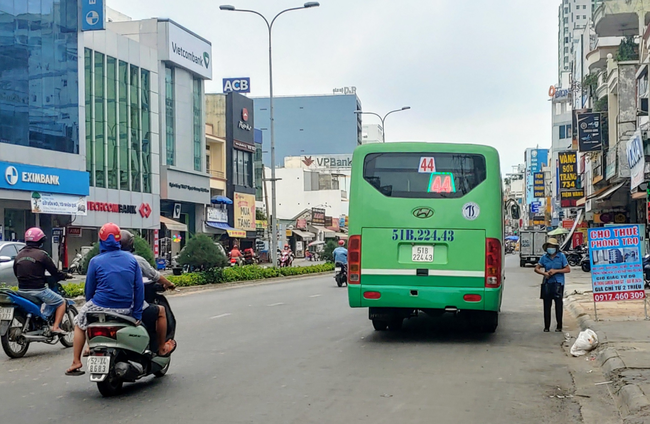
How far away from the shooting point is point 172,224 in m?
53.5

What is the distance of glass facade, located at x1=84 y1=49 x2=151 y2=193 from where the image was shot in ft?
148

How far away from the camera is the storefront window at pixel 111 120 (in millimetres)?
46688

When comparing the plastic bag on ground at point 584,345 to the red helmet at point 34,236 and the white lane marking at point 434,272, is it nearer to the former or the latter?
the white lane marking at point 434,272

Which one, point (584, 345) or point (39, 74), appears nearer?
point (584, 345)

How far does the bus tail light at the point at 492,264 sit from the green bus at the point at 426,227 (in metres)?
0.01

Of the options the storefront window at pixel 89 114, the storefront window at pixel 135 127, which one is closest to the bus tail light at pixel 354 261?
the storefront window at pixel 89 114

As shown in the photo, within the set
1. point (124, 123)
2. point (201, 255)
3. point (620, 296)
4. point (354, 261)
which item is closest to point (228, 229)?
point (124, 123)

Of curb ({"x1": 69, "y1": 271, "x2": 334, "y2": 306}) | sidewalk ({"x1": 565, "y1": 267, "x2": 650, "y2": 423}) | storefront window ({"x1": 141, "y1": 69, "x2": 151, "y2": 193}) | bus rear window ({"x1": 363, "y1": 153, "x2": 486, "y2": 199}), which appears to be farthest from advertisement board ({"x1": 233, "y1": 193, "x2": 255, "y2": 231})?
bus rear window ({"x1": 363, "y1": 153, "x2": 486, "y2": 199})

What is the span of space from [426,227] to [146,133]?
41188mm

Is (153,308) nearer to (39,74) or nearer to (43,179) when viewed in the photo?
(43,179)

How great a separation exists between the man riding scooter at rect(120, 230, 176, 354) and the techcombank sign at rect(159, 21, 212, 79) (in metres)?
47.2

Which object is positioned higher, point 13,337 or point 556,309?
point 13,337

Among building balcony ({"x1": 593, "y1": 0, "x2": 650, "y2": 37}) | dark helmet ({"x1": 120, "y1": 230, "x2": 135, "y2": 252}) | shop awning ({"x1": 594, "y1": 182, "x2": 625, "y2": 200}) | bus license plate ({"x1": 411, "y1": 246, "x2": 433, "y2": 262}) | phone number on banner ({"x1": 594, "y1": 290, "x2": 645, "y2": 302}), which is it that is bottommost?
phone number on banner ({"x1": 594, "y1": 290, "x2": 645, "y2": 302})

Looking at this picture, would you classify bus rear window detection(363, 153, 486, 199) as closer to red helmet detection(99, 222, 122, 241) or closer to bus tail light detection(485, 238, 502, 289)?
bus tail light detection(485, 238, 502, 289)
